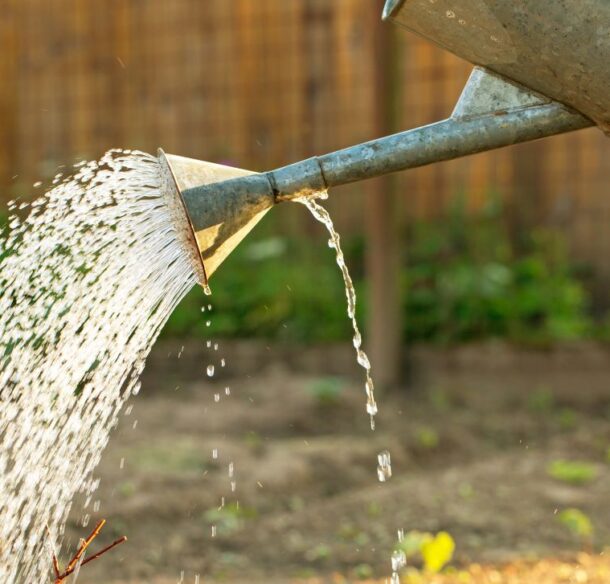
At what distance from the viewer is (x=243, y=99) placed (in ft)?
23.1

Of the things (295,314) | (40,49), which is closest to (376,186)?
(295,314)

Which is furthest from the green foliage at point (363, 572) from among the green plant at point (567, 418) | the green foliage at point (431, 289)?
the green foliage at point (431, 289)

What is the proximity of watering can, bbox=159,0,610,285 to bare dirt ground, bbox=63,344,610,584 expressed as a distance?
1.56 meters

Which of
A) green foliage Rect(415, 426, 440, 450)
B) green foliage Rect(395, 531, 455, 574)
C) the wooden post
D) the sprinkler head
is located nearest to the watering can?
the sprinkler head

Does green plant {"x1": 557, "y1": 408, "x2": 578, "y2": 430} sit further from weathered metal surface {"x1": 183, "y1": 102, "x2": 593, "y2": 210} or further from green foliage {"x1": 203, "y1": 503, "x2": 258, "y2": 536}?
weathered metal surface {"x1": 183, "y1": 102, "x2": 593, "y2": 210}

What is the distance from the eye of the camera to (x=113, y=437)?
485cm

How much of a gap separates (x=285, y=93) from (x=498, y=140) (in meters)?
5.08

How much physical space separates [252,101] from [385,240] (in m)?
1.95

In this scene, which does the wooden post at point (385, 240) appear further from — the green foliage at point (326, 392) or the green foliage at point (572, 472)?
the green foliage at point (572, 472)

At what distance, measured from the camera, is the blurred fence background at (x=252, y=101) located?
6305 millimetres

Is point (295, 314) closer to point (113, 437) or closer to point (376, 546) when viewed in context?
point (113, 437)

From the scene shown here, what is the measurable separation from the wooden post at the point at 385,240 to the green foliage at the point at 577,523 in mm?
1942

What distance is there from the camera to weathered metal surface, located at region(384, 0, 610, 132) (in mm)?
1828

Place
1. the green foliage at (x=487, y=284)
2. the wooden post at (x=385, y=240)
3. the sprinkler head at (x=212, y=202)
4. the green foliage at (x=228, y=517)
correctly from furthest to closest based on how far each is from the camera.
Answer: the green foliage at (x=487, y=284)
the wooden post at (x=385, y=240)
the green foliage at (x=228, y=517)
the sprinkler head at (x=212, y=202)
